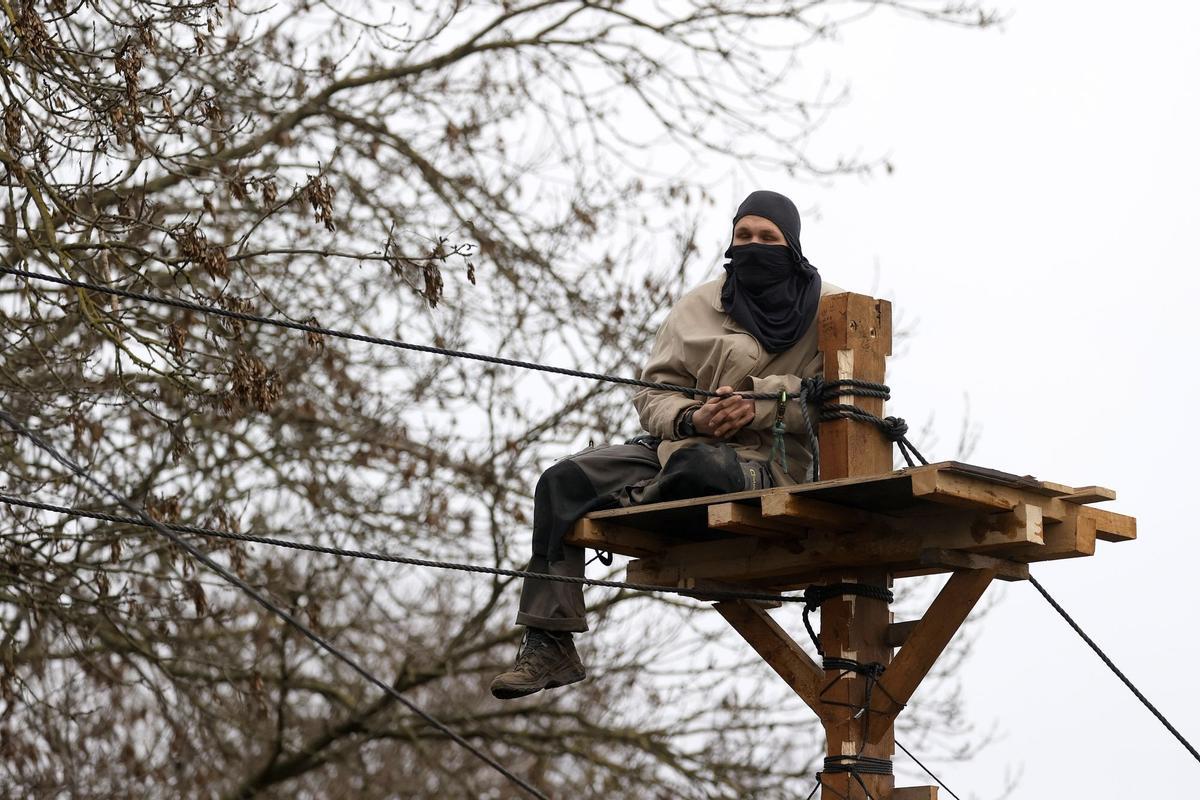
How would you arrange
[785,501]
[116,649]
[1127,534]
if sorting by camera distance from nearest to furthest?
[785,501] → [1127,534] → [116,649]

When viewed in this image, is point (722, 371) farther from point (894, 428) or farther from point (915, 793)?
point (915, 793)

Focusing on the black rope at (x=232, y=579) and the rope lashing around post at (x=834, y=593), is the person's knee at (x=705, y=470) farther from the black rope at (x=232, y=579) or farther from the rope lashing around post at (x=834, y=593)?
the black rope at (x=232, y=579)

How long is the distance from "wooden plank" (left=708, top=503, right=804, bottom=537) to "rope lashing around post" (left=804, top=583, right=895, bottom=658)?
45 centimetres

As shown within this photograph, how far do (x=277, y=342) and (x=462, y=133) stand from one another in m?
1.97

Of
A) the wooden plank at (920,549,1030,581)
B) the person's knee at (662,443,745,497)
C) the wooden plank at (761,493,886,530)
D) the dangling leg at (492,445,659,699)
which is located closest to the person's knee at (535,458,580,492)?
the dangling leg at (492,445,659,699)

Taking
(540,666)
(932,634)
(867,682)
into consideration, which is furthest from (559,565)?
(932,634)

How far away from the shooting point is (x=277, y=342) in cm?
1049

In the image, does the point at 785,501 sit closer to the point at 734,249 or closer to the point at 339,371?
the point at 734,249

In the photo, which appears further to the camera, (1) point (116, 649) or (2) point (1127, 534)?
(1) point (116, 649)

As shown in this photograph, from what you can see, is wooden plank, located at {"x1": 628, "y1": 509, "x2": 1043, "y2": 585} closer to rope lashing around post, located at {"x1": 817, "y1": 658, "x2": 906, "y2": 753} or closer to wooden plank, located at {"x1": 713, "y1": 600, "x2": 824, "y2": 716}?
wooden plank, located at {"x1": 713, "y1": 600, "x2": 824, "y2": 716}

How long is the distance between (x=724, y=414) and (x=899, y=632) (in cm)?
93

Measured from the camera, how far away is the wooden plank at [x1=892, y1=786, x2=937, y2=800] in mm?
5758

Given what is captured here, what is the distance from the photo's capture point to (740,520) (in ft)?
18.3

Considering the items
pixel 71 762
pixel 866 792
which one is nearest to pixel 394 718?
pixel 71 762
